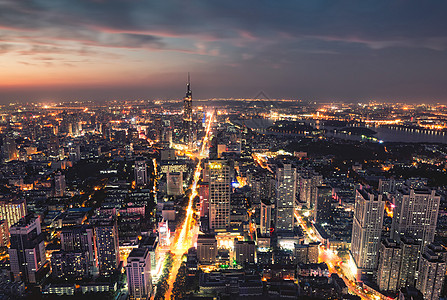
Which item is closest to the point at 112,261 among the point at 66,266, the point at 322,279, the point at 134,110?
the point at 66,266

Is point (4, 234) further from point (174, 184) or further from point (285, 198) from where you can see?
point (285, 198)

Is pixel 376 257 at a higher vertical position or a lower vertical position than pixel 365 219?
lower

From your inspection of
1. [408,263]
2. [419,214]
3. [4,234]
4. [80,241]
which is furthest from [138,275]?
[419,214]

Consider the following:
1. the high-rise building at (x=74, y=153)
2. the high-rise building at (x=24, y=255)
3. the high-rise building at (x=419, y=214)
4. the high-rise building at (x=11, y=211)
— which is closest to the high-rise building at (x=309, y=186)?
the high-rise building at (x=419, y=214)

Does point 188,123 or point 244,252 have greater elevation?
point 188,123

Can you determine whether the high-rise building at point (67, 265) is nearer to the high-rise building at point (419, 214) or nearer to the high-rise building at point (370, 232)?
the high-rise building at point (370, 232)

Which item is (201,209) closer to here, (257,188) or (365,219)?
(257,188)
